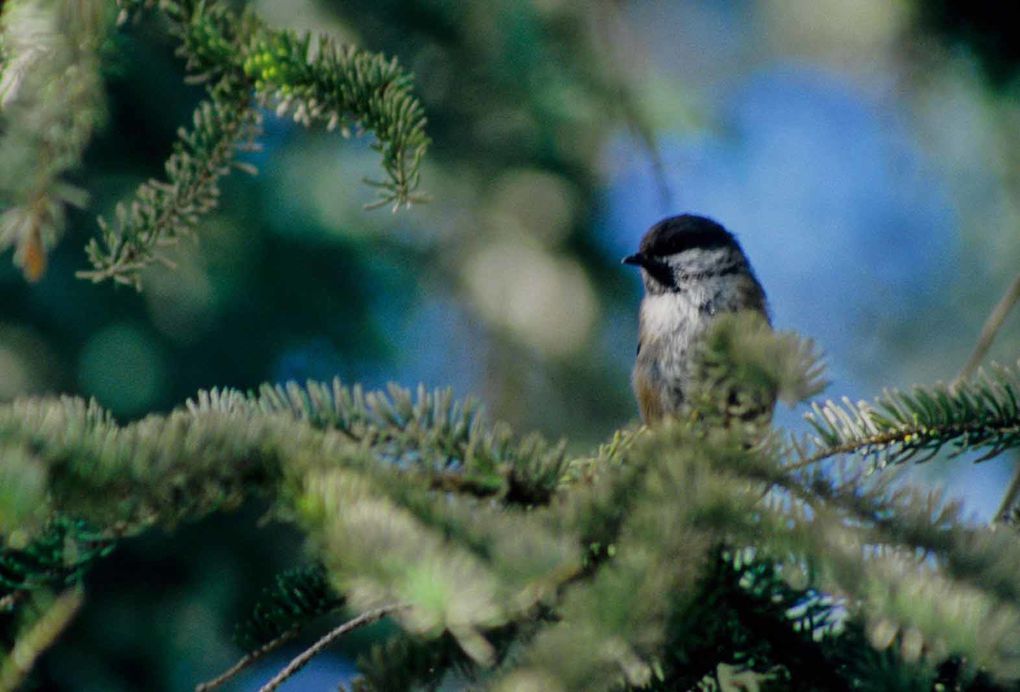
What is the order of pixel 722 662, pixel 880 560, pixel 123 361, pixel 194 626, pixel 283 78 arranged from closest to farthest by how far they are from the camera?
pixel 880 560, pixel 722 662, pixel 283 78, pixel 194 626, pixel 123 361

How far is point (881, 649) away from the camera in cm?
103

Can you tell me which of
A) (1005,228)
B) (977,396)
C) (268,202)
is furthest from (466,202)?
(977,396)

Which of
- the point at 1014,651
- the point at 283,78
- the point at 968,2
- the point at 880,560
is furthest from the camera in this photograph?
the point at 968,2

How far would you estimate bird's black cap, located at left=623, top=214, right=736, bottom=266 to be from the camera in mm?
3727

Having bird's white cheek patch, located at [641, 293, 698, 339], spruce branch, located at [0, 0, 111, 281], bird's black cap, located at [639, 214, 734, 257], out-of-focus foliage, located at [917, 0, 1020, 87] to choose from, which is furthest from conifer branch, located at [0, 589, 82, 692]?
out-of-focus foliage, located at [917, 0, 1020, 87]

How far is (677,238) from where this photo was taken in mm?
3742

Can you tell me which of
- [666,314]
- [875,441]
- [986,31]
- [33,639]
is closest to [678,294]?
[666,314]

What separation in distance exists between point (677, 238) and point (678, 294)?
315 millimetres

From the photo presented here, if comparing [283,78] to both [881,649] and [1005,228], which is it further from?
[1005,228]

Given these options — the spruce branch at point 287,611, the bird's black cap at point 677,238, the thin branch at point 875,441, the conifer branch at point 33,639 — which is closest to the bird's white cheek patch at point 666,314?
the bird's black cap at point 677,238

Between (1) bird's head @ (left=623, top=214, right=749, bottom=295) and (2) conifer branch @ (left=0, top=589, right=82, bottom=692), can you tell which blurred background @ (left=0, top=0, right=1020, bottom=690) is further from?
(2) conifer branch @ (left=0, top=589, right=82, bottom=692)

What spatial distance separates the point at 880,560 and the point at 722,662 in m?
0.25

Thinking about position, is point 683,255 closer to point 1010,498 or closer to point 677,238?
point 677,238

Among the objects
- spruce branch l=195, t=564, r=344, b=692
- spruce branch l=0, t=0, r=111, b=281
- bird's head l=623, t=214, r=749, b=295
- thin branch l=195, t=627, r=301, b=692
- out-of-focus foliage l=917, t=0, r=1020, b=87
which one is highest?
out-of-focus foliage l=917, t=0, r=1020, b=87
